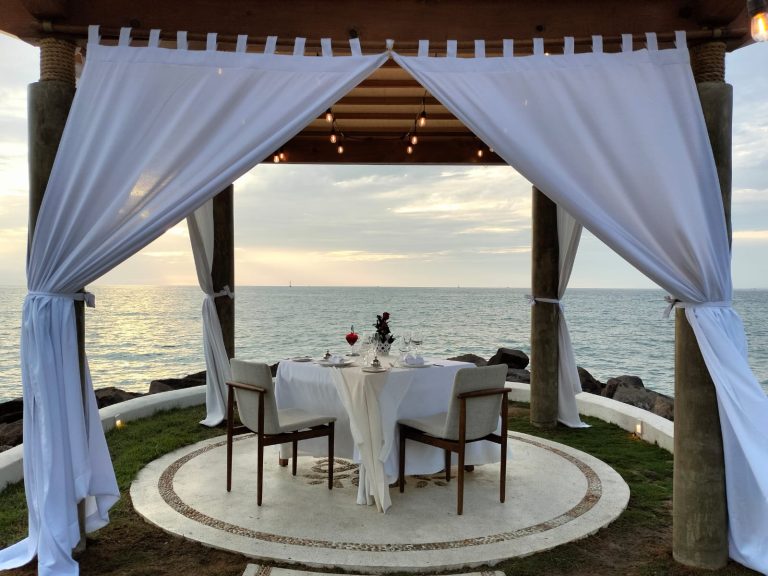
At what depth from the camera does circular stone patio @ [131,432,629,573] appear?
2.82 meters

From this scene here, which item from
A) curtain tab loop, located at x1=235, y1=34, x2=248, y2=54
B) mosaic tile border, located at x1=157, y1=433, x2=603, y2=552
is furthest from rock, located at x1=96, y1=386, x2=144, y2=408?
curtain tab loop, located at x1=235, y1=34, x2=248, y2=54

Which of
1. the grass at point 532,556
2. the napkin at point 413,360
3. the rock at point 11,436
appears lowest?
the rock at point 11,436

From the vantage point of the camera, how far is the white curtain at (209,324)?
17.6ft

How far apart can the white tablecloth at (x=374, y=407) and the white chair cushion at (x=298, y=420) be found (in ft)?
0.47

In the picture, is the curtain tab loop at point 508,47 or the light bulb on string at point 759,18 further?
the curtain tab loop at point 508,47

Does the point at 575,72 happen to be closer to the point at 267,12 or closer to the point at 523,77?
the point at 523,77

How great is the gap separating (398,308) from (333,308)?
4384 millimetres

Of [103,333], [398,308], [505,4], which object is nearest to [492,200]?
[398,308]

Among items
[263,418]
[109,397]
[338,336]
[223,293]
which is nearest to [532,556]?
[263,418]

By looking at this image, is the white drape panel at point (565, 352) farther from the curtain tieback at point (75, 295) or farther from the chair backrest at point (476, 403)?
the curtain tieback at point (75, 295)

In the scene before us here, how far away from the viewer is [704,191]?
9.02 ft

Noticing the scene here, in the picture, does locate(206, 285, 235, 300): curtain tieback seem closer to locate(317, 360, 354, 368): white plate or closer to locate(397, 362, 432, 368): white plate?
locate(317, 360, 354, 368): white plate

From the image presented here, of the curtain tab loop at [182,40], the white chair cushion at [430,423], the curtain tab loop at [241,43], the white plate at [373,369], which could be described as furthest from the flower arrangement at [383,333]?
the curtain tab loop at [182,40]

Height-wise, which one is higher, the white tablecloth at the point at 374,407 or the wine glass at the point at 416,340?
the wine glass at the point at 416,340
